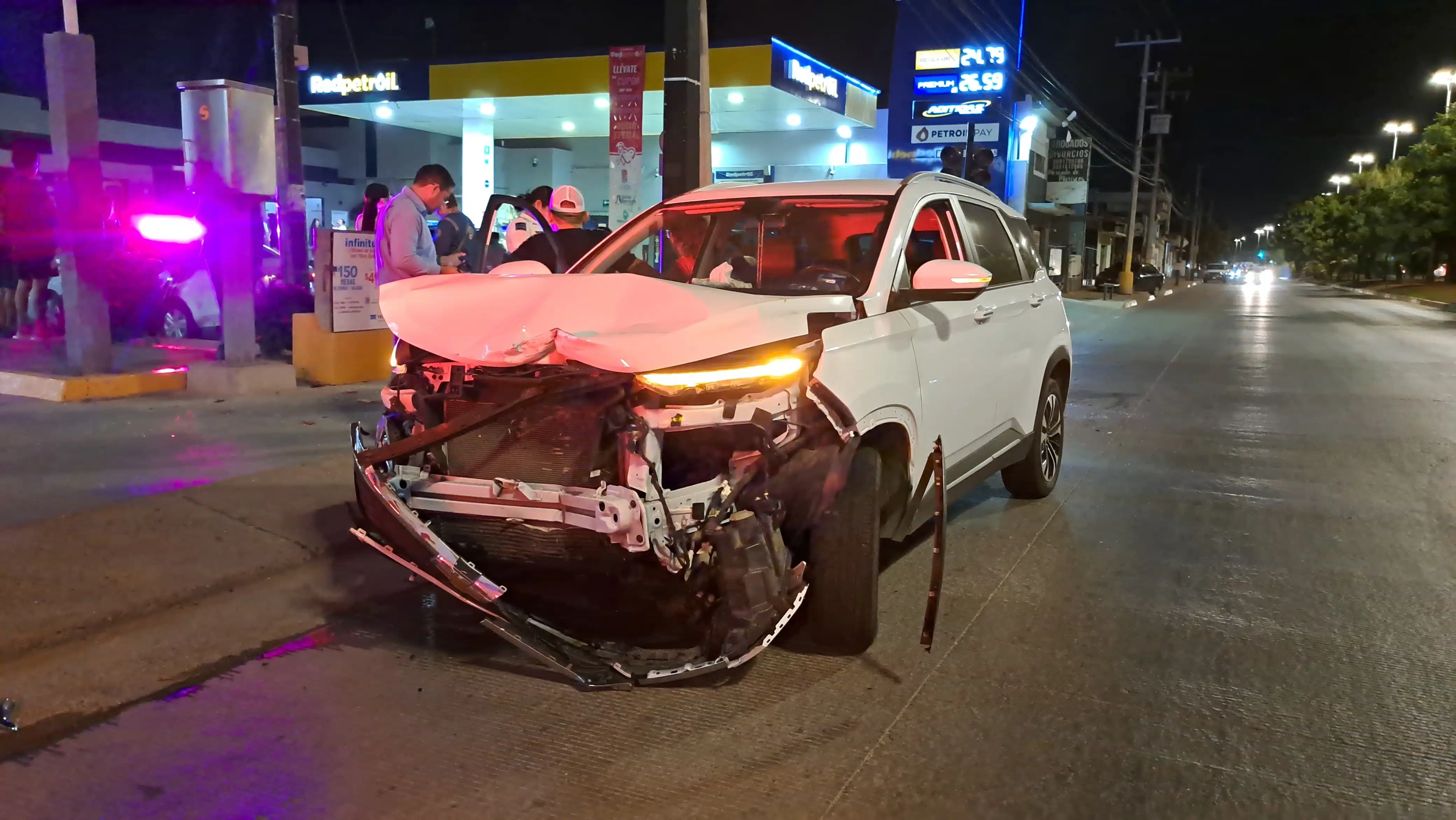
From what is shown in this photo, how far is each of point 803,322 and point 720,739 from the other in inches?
58.6

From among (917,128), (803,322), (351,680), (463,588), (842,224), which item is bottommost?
(351,680)

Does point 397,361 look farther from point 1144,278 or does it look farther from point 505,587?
point 1144,278

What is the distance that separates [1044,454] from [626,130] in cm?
633

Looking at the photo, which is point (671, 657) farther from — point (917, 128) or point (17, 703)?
point (917, 128)

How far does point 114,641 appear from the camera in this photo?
4324mm

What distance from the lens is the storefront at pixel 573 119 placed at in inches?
774

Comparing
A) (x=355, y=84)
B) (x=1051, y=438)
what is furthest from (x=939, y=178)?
(x=355, y=84)

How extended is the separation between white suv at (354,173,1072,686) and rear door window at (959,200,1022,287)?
120 centimetres

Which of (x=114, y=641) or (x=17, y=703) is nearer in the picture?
(x=17, y=703)

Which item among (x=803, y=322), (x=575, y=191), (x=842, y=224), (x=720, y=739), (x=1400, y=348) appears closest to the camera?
(x=720, y=739)

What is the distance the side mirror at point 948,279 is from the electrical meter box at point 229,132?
7237 mm

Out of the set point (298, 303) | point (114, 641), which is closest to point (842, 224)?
point (114, 641)

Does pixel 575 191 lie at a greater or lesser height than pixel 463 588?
greater

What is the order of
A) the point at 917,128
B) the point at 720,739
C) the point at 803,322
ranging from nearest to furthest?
1. the point at 720,739
2. the point at 803,322
3. the point at 917,128
